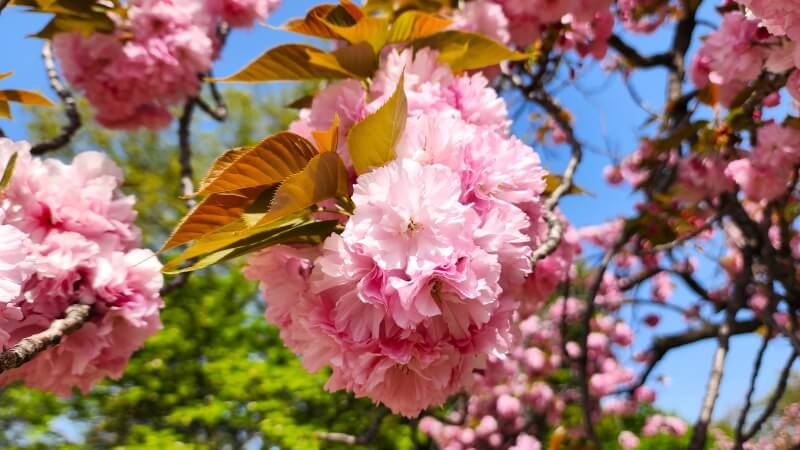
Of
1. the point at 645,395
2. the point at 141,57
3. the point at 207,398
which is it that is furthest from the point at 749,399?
the point at 207,398

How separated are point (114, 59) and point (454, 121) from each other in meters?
Answer: 1.48

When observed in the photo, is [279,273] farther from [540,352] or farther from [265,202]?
[540,352]

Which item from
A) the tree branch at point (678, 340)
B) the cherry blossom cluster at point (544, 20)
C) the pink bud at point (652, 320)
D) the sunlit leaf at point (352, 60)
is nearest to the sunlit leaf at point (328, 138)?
the sunlit leaf at point (352, 60)

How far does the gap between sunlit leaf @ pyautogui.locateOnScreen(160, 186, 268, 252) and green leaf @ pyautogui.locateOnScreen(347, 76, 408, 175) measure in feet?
0.49

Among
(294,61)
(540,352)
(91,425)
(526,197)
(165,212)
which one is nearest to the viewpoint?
(526,197)

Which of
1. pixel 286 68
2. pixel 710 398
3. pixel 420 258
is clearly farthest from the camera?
pixel 710 398

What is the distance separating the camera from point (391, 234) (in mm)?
820

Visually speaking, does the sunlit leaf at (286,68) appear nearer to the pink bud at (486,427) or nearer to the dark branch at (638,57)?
the dark branch at (638,57)

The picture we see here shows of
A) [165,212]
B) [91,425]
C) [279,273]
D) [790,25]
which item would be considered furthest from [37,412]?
[790,25]

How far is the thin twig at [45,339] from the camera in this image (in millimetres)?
804

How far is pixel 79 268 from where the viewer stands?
3.62ft

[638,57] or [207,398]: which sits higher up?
[638,57]

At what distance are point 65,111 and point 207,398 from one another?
19.0 feet

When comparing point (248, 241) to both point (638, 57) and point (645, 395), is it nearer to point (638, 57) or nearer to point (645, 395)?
point (638, 57)
